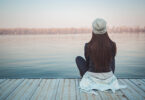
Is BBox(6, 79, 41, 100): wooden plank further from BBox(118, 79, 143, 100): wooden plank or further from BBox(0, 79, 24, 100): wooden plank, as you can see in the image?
BBox(118, 79, 143, 100): wooden plank

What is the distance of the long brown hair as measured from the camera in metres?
3.12

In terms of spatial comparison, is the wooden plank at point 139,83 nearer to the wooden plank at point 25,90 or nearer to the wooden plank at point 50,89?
the wooden plank at point 50,89

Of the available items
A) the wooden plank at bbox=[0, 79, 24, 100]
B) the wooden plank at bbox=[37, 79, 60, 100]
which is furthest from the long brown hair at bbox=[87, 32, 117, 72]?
the wooden plank at bbox=[0, 79, 24, 100]

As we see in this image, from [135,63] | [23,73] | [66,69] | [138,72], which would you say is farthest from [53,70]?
[135,63]

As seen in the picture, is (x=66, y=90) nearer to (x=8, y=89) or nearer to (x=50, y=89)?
(x=50, y=89)

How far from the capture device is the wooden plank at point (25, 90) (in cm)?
312

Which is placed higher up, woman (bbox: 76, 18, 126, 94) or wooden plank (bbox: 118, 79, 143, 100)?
woman (bbox: 76, 18, 126, 94)

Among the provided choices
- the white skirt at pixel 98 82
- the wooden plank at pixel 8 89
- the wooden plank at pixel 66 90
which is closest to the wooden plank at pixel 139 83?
the white skirt at pixel 98 82

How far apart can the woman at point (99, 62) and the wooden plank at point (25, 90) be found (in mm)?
869

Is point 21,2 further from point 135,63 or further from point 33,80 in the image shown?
point 33,80

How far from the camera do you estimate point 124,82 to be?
12.7 feet

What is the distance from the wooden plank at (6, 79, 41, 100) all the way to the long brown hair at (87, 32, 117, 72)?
115 centimetres

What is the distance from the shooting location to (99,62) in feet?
10.6

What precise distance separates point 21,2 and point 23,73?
42.4 meters
